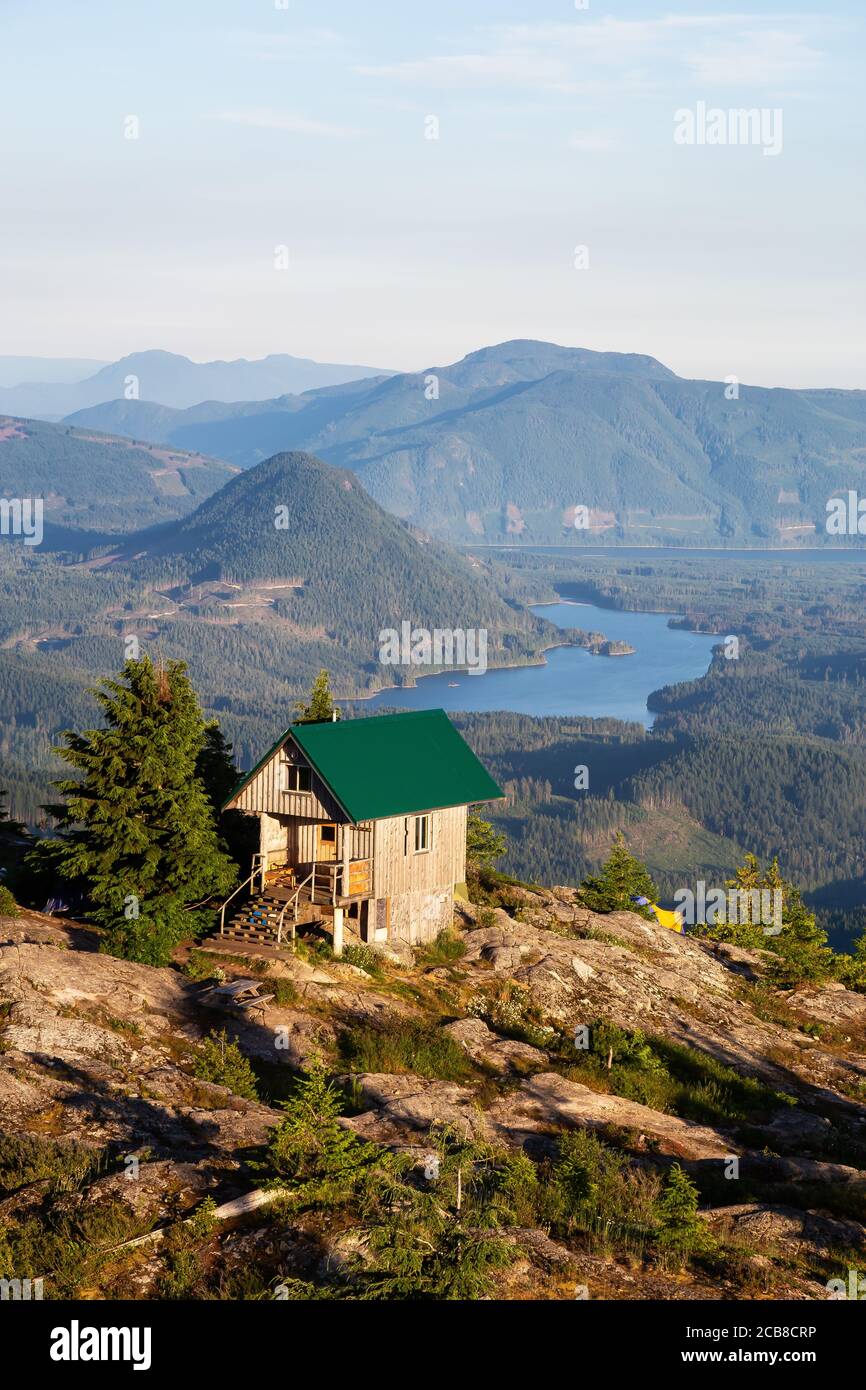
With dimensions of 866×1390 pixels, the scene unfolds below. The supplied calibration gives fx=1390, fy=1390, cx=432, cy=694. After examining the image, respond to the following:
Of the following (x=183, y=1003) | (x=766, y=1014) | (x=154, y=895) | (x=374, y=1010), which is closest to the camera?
(x=183, y=1003)

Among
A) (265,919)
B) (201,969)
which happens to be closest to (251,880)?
Answer: (265,919)

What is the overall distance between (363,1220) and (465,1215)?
1.95 meters

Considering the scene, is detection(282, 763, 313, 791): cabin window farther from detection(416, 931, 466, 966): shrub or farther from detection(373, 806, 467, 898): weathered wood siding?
detection(416, 931, 466, 966): shrub

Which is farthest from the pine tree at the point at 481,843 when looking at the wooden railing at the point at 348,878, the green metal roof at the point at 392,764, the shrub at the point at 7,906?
the shrub at the point at 7,906

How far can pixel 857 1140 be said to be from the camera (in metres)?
41.4

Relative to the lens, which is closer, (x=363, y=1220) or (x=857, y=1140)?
(x=363, y=1220)

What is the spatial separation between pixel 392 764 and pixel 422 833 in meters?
2.86

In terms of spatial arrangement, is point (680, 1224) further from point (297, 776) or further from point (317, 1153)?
point (297, 776)

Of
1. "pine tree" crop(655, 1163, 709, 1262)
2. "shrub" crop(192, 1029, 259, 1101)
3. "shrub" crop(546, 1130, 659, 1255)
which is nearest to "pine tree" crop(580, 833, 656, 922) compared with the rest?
"shrub" crop(192, 1029, 259, 1101)

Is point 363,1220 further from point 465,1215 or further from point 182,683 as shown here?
point 182,683

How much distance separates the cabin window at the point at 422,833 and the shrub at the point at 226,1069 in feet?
55.4

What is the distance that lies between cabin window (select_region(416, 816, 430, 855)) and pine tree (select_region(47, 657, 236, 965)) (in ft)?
25.8
